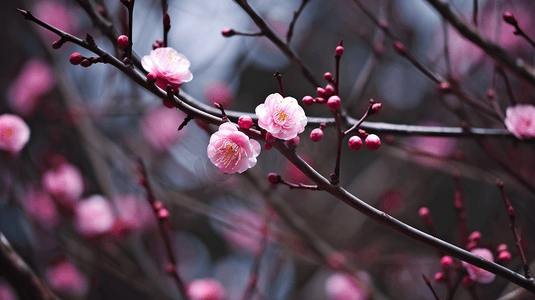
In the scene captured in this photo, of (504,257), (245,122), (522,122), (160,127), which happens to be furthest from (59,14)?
(504,257)

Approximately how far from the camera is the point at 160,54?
88 cm

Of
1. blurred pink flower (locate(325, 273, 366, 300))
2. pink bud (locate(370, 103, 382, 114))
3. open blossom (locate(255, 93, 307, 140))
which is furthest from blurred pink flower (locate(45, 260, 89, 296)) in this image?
pink bud (locate(370, 103, 382, 114))

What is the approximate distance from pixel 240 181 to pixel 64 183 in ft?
5.66

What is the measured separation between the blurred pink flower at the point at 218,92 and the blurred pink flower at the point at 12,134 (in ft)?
7.02

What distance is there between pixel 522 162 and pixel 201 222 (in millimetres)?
3310

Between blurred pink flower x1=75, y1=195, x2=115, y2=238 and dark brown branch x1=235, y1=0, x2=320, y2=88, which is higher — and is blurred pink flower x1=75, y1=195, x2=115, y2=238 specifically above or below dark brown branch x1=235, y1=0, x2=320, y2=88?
below

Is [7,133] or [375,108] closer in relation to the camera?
[375,108]

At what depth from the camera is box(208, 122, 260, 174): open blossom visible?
30.1 inches

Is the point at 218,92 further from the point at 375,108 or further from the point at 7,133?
the point at 375,108

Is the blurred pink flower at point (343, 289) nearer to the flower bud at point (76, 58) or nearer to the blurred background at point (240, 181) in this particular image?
the blurred background at point (240, 181)

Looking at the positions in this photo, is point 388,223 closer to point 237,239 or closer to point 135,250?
point 135,250

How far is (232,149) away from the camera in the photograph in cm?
91

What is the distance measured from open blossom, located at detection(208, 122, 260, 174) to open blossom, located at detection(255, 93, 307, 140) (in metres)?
0.06

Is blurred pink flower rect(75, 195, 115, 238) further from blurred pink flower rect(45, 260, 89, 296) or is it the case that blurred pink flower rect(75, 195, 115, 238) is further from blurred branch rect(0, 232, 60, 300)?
blurred branch rect(0, 232, 60, 300)
